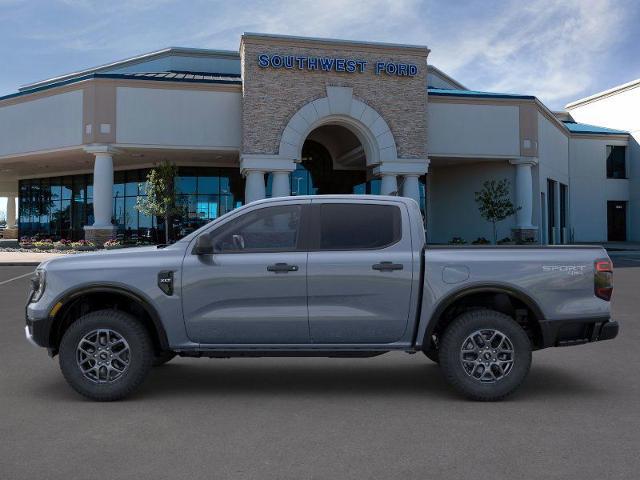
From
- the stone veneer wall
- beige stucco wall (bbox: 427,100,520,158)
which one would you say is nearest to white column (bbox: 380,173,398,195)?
the stone veneer wall

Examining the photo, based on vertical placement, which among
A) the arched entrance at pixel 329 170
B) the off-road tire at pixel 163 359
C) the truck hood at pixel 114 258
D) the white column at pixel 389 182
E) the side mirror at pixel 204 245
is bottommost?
the off-road tire at pixel 163 359

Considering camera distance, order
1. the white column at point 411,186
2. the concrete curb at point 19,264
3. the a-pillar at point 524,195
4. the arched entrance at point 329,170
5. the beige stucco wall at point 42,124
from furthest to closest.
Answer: the arched entrance at point 329,170
the a-pillar at point 524,195
the beige stucco wall at point 42,124
the white column at point 411,186
the concrete curb at point 19,264

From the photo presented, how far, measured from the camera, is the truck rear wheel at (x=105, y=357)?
5.59 meters

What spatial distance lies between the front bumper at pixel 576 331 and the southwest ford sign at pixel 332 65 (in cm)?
2584

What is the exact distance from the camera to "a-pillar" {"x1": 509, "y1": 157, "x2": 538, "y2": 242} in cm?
3438

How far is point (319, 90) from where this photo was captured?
3028 cm

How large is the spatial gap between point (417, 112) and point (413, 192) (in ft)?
13.3

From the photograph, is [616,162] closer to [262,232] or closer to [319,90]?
[319,90]

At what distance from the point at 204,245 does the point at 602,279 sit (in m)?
3.68

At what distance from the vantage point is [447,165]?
38.2 metres

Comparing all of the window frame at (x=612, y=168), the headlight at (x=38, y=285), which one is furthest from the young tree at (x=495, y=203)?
the headlight at (x=38, y=285)

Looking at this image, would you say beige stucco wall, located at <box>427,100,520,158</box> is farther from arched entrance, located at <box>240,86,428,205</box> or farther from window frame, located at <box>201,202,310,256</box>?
window frame, located at <box>201,202,310,256</box>

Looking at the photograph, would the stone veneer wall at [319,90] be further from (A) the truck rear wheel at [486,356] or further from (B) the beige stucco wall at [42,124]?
(A) the truck rear wheel at [486,356]

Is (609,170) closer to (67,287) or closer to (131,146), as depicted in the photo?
(131,146)
